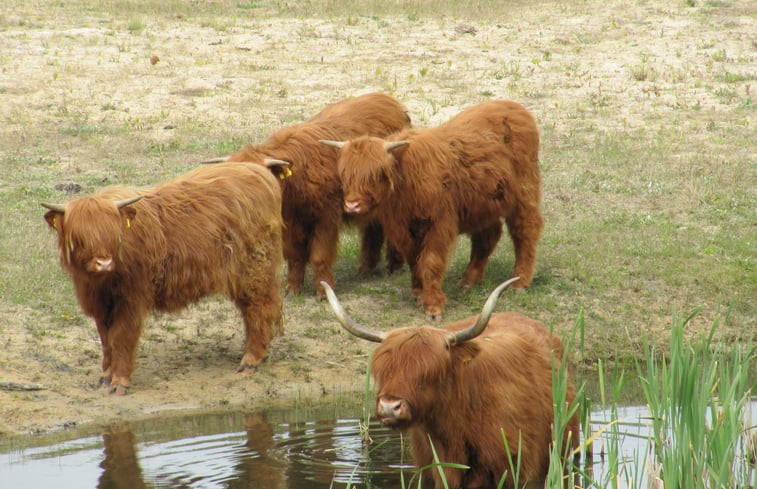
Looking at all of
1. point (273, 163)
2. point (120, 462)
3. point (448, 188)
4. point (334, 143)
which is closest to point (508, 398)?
point (120, 462)

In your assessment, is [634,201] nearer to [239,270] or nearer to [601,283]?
[601,283]

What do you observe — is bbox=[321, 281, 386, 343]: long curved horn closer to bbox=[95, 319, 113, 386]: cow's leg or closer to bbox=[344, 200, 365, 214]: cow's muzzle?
bbox=[95, 319, 113, 386]: cow's leg

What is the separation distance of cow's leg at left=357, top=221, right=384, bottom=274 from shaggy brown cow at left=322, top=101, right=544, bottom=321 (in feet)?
2.71

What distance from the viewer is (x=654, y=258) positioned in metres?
10.2

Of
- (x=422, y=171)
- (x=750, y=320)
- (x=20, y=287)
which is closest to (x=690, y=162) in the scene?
(x=750, y=320)

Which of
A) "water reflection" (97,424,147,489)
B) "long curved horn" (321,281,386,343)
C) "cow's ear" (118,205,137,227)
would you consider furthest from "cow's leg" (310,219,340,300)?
"long curved horn" (321,281,386,343)

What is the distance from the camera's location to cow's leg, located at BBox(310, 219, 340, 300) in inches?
381

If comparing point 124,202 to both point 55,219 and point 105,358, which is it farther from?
point 105,358

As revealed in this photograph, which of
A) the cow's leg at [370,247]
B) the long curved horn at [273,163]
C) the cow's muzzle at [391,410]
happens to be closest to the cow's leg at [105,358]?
the long curved horn at [273,163]

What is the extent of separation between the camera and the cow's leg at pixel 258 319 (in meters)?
8.25

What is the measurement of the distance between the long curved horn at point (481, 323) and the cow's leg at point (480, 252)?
4.58 metres

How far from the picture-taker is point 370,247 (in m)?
10.4

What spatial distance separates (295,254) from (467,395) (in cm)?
449

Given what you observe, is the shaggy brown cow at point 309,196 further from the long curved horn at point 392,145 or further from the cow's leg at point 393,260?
the long curved horn at point 392,145
